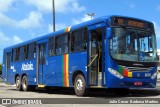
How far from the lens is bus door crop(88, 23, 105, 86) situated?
1591 cm

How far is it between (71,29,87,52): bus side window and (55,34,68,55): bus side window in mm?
719

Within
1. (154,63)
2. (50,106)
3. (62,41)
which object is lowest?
(50,106)

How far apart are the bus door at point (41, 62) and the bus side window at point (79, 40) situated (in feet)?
12.5

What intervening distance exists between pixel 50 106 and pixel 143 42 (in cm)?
531

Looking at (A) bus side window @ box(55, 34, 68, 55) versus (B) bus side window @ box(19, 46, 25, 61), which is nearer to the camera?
(A) bus side window @ box(55, 34, 68, 55)

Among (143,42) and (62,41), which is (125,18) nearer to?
(143,42)

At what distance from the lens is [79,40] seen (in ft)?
56.9

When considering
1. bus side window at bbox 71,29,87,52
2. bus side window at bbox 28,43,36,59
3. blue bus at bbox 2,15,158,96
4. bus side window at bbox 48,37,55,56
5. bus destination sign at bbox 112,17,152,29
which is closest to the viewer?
blue bus at bbox 2,15,158,96

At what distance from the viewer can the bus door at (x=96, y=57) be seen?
1591cm

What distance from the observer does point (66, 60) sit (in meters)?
18.5

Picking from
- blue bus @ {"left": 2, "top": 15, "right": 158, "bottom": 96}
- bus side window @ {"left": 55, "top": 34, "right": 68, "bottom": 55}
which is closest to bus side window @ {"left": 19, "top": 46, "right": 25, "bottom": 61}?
bus side window @ {"left": 55, "top": 34, "right": 68, "bottom": 55}

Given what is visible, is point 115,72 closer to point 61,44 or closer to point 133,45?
point 133,45

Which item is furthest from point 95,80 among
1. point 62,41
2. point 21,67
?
point 21,67

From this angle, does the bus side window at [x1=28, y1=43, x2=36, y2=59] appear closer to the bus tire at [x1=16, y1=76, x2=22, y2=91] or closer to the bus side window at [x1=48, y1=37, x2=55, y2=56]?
Result: the bus tire at [x1=16, y1=76, x2=22, y2=91]
